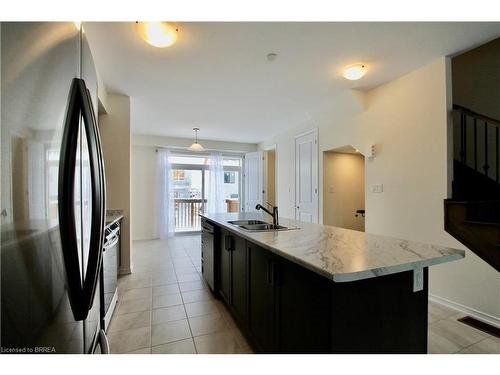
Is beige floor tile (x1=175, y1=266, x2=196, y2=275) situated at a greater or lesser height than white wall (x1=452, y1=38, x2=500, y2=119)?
lesser

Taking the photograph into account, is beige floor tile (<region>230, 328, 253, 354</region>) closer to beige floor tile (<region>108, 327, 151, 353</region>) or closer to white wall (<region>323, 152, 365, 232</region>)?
beige floor tile (<region>108, 327, 151, 353</region>)

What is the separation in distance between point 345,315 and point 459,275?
2123 millimetres

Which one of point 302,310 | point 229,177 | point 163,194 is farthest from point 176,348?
point 229,177

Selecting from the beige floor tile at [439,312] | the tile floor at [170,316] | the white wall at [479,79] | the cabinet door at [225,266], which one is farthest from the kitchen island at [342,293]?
the white wall at [479,79]

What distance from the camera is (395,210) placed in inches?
116

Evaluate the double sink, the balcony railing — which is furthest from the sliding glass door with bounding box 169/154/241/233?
the double sink

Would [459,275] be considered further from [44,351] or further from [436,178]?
[44,351]

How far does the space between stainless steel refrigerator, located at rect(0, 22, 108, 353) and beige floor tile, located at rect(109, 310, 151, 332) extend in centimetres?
134

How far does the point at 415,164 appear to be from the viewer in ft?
8.86

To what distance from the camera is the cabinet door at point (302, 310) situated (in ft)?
3.52

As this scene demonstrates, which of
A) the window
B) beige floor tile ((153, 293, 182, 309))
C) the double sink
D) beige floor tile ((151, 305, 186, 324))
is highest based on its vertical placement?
the window

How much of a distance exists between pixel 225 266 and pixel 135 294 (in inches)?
49.0

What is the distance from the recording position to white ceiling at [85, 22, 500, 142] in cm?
199

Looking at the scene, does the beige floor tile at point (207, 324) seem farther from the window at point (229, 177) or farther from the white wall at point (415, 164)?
the window at point (229, 177)
